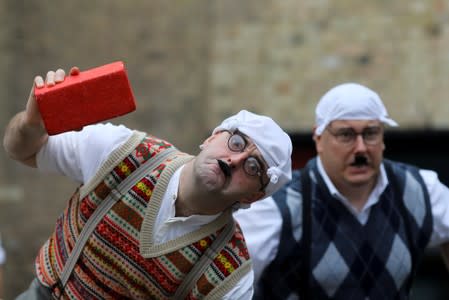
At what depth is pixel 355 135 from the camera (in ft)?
16.3

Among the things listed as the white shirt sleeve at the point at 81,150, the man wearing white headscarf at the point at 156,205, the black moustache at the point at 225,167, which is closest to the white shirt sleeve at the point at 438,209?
the man wearing white headscarf at the point at 156,205

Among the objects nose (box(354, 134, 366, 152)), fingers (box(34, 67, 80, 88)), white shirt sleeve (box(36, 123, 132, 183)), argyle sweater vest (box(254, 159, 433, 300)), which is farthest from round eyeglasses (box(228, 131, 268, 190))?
nose (box(354, 134, 366, 152))

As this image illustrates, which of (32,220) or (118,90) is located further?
(32,220)

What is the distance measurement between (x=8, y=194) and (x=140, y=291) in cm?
528

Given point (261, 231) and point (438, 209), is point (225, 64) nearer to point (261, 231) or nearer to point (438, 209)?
point (438, 209)

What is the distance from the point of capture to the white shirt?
15.5ft

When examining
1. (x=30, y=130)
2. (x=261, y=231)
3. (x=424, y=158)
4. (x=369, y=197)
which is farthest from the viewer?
(x=424, y=158)

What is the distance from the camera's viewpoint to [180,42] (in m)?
8.72

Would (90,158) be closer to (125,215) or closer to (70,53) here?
(125,215)

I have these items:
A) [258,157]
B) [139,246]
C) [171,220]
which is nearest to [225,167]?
[258,157]

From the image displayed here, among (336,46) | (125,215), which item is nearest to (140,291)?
(125,215)

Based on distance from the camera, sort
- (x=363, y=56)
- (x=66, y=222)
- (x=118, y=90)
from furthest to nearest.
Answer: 1. (x=363, y=56)
2. (x=66, y=222)
3. (x=118, y=90)

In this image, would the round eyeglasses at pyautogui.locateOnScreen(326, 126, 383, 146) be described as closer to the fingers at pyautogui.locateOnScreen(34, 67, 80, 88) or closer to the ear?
the ear

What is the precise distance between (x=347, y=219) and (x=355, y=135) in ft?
1.41
